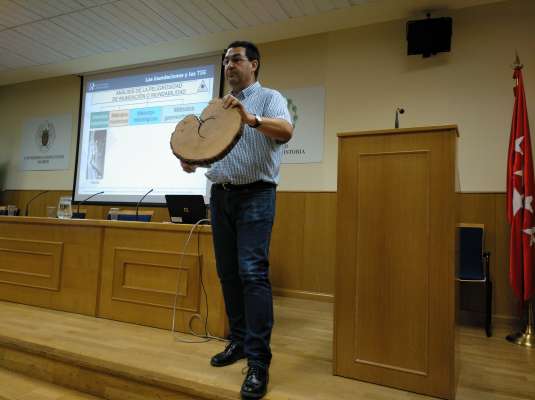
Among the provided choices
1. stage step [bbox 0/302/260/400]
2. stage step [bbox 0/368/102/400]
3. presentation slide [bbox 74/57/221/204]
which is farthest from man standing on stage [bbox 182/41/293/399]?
presentation slide [bbox 74/57/221/204]

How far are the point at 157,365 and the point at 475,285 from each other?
2364mm

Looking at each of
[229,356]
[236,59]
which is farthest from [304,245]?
[236,59]

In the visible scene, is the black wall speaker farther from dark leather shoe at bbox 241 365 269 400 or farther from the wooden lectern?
dark leather shoe at bbox 241 365 269 400

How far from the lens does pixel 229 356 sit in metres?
1.62

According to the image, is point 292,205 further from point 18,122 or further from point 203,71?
point 18,122

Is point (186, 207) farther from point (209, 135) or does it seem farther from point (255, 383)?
point (255, 383)

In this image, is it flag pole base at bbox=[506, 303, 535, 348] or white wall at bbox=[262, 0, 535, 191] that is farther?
white wall at bbox=[262, 0, 535, 191]

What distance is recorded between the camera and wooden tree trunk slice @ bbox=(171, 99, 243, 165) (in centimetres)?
123

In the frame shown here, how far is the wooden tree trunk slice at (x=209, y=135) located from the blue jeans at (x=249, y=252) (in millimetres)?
271

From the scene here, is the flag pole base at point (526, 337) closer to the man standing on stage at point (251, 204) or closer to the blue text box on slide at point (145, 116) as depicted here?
the man standing on stage at point (251, 204)

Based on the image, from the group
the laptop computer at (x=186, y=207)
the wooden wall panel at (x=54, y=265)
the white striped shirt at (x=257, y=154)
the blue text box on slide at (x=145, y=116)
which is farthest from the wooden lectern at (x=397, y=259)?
the blue text box on slide at (x=145, y=116)

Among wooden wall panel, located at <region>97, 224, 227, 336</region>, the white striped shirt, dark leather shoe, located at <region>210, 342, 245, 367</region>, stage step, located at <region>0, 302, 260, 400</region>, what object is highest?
the white striped shirt

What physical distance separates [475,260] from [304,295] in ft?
4.65

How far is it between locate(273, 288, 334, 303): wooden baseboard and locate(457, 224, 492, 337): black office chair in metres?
1.10
